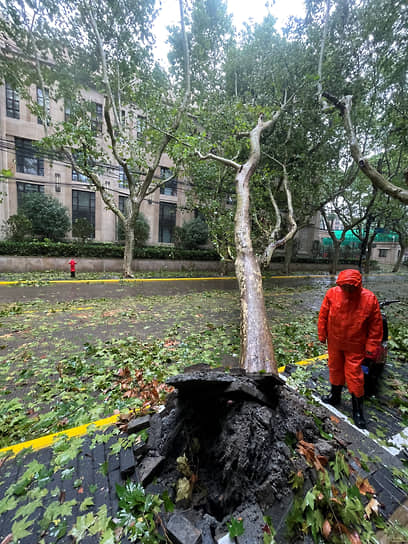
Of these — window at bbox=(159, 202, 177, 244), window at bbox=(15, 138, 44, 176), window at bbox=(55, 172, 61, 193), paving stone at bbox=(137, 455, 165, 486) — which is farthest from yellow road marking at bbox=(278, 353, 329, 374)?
window at bbox=(15, 138, 44, 176)

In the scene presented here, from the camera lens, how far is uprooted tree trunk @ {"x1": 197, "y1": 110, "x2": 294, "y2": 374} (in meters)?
2.90

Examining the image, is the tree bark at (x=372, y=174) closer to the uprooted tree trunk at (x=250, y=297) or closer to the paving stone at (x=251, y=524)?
the uprooted tree trunk at (x=250, y=297)

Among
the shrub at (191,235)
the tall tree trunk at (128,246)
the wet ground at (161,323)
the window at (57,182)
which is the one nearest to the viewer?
the wet ground at (161,323)

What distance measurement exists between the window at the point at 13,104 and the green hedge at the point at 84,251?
1244cm

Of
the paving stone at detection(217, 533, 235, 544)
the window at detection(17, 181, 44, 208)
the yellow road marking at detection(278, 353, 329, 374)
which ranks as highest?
the window at detection(17, 181, 44, 208)

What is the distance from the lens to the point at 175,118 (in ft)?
34.6

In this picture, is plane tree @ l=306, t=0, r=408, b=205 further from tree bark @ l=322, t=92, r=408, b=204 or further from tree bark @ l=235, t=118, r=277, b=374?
tree bark @ l=235, t=118, r=277, b=374

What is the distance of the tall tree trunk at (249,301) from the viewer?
289cm

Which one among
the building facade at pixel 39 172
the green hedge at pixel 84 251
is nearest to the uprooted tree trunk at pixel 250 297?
the green hedge at pixel 84 251

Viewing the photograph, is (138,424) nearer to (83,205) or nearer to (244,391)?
(244,391)

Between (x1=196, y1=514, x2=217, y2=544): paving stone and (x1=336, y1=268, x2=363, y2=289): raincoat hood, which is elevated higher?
(x1=336, y1=268, x2=363, y2=289): raincoat hood

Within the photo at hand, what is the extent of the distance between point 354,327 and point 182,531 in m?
2.18

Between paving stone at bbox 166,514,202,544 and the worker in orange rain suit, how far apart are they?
1902 millimetres

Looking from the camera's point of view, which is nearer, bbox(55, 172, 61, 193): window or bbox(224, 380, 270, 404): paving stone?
bbox(224, 380, 270, 404): paving stone
